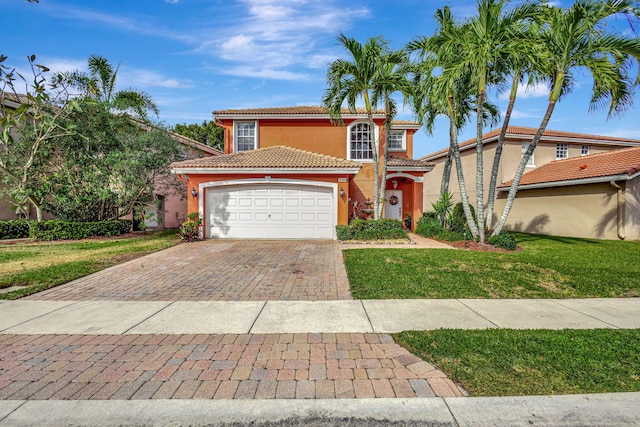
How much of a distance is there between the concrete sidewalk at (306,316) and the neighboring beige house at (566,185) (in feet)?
35.5

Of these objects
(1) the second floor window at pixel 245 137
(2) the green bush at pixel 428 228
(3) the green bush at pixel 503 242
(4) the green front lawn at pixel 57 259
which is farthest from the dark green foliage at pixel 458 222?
(4) the green front lawn at pixel 57 259

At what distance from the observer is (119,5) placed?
361 inches

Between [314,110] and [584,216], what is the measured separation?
14452mm

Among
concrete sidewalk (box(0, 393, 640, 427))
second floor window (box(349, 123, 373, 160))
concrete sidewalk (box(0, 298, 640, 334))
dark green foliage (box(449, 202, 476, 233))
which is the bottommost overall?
concrete sidewalk (box(0, 393, 640, 427))

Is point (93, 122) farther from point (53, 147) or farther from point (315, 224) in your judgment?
point (315, 224)

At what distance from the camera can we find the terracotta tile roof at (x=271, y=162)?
13.4m

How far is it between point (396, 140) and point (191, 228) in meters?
12.3

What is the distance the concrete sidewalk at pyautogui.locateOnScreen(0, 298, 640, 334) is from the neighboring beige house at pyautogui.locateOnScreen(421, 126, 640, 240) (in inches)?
426

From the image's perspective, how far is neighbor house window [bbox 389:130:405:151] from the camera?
18.0 meters

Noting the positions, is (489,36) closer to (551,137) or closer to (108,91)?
(551,137)

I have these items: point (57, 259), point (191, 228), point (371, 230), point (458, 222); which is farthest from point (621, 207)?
point (57, 259)

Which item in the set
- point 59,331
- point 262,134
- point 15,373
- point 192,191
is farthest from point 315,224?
point 15,373

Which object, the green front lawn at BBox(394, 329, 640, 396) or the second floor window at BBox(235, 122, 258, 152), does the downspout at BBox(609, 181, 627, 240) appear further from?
the second floor window at BBox(235, 122, 258, 152)

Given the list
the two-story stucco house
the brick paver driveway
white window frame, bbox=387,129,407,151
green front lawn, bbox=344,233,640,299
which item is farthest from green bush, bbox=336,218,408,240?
white window frame, bbox=387,129,407,151
